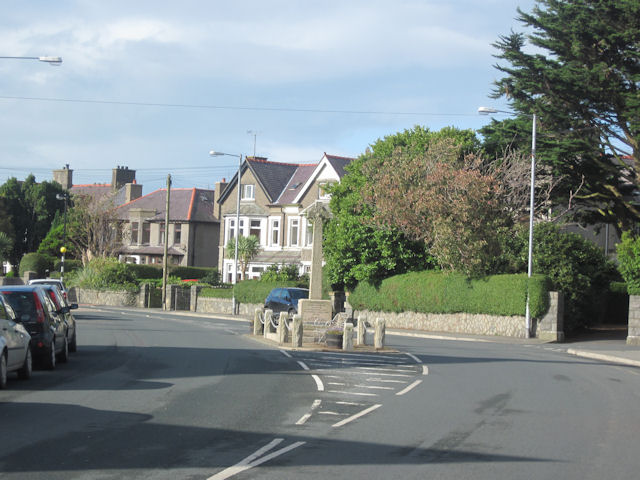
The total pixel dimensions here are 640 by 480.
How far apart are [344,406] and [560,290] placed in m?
24.1

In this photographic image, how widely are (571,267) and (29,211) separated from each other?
2616 inches

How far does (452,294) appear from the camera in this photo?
3762cm

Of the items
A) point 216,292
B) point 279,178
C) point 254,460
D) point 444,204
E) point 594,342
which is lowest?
point 594,342

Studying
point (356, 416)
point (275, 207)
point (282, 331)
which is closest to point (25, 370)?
point (356, 416)

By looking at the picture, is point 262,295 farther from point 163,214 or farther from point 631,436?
point 631,436

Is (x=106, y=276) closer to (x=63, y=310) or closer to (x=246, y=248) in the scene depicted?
(x=246, y=248)

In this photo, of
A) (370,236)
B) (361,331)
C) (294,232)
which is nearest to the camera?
(361,331)

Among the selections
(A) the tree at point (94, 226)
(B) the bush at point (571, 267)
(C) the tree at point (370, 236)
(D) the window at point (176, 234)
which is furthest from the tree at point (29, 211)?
(B) the bush at point (571, 267)

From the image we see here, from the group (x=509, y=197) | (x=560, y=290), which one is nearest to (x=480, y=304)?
(x=560, y=290)

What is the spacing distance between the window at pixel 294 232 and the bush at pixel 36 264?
24.5 meters

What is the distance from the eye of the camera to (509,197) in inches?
1554

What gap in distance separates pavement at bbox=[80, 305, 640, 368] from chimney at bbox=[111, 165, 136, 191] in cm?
5825

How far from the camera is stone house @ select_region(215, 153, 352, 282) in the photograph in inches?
2408

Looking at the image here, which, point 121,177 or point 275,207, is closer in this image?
point 275,207
